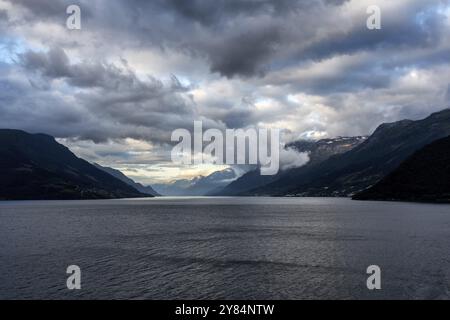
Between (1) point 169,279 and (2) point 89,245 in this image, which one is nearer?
(1) point 169,279

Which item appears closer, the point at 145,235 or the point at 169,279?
the point at 169,279

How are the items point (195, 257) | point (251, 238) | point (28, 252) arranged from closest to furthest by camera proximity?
1. point (195, 257)
2. point (28, 252)
3. point (251, 238)

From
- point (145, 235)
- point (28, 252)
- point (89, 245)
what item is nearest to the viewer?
point (28, 252)

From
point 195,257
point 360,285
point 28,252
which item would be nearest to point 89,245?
point 28,252

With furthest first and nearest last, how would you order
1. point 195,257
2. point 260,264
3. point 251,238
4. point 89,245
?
point 251,238 < point 89,245 < point 195,257 < point 260,264

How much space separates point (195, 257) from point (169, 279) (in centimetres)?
2445

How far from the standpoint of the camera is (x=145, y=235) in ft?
481

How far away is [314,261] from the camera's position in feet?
296

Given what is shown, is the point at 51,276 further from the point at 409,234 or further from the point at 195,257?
the point at 409,234

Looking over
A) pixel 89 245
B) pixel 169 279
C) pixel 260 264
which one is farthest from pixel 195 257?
pixel 89 245

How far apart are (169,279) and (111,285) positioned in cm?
1035
